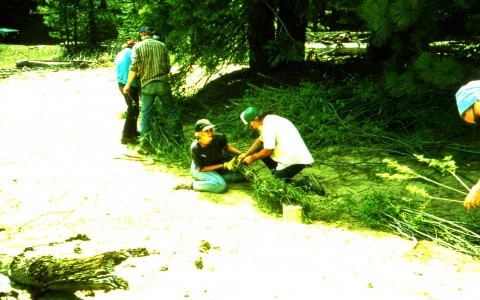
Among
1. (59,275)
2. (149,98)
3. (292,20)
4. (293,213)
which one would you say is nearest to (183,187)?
(293,213)

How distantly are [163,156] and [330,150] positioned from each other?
2644 millimetres

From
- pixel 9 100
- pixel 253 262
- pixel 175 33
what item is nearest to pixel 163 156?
pixel 175 33

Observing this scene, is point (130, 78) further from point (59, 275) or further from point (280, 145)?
point (59, 275)

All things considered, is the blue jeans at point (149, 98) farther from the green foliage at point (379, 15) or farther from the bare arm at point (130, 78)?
the green foliage at point (379, 15)

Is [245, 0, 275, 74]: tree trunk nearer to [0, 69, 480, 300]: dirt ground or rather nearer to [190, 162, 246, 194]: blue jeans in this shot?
[0, 69, 480, 300]: dirt ground

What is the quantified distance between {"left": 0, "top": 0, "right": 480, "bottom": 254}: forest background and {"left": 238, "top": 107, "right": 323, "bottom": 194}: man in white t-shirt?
64cm

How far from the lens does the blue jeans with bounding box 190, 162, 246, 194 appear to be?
668cm

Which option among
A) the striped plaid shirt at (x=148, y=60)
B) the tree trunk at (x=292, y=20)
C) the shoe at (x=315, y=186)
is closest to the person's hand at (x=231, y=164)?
Result: the shoe at (x=315, y=186)

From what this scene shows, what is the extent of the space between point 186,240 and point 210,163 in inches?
89.8

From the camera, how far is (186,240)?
4820 mm

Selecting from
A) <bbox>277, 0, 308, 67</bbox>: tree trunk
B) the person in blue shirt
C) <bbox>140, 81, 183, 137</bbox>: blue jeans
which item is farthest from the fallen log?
<bbox>277, 0, 308, 67</bbox>: tree trunk

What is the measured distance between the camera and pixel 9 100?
13.6 meters

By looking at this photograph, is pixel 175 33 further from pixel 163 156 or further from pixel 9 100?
pixel 9 100

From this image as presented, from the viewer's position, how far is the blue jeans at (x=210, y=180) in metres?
6.68
